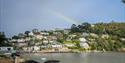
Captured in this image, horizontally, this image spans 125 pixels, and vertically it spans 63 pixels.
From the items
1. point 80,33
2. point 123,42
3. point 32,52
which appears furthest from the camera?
point 80,33

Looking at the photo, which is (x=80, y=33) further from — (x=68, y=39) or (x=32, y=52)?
(x=32, y=52)

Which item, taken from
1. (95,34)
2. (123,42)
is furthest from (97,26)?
(123,42)

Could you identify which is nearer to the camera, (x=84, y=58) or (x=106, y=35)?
(x=84, y=58)

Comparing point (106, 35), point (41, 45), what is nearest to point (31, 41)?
point (41, 45)

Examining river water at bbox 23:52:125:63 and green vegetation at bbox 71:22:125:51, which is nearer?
river water at bbox 23:52:125:63

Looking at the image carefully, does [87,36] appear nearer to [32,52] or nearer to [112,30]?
[112,30]

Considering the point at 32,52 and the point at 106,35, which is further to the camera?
the point at 106,35

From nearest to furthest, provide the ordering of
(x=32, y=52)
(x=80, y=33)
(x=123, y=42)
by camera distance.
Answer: (x=32, y=52), (x=123, y=42), (x=80, y=33)

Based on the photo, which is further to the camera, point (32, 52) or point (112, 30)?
point (112, 30)

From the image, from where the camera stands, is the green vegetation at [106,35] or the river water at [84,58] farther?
the green vegetation at [106,35]
